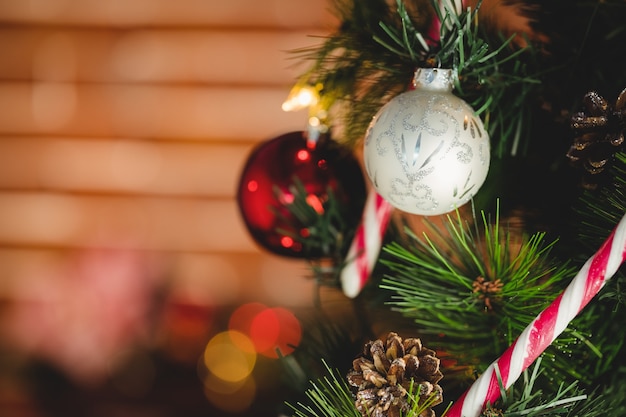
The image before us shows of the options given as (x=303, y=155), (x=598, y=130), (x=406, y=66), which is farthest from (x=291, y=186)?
(x=598, y=130)

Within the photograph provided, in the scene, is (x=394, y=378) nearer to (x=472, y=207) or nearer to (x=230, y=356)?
(x=472, y=207)

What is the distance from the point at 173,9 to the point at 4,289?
2.81 ft

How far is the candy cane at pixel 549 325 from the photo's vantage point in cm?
38

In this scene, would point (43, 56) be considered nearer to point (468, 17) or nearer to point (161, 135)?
point (161, 135)

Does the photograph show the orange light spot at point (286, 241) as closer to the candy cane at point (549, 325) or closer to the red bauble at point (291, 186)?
the red bauble at point (291, 186)

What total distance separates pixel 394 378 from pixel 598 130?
213mm

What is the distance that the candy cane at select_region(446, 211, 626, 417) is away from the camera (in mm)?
384

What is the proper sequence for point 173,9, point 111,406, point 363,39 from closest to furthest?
point 363,39 < point 111,406 < point 173,9

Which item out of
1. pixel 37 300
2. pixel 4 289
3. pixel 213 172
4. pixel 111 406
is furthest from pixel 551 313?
pixel 4 289

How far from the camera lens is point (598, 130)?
1.40 ft

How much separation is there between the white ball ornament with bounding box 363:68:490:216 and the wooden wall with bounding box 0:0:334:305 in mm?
1187

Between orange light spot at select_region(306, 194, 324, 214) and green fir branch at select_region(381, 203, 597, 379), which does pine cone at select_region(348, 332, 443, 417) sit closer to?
green fir branch at select_region(381, 203, 597, 379)

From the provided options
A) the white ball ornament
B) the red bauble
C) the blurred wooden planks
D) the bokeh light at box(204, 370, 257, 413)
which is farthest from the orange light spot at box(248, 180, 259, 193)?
the blurred wooden planks

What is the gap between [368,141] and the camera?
0.43 metres
